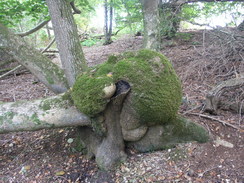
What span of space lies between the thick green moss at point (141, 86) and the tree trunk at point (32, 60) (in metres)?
1.13

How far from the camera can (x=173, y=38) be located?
8.20 m

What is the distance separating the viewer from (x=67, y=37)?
369cm

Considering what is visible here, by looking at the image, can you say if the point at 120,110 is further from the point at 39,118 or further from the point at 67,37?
the point at 67,37

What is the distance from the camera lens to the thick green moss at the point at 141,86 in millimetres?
2525

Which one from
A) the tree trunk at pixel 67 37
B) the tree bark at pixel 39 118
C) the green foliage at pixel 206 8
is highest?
the green foliage at pixel 206 8

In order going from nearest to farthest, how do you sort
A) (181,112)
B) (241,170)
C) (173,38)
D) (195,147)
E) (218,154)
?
1. (241,170)
2. (218,154)
3. (195,147)
4. (181,112)
5. (173,38)

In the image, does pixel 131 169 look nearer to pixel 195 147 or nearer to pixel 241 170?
pixel 195 147

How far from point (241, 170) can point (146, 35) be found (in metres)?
3.82

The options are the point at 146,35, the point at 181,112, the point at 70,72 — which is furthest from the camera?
the point at 146,35

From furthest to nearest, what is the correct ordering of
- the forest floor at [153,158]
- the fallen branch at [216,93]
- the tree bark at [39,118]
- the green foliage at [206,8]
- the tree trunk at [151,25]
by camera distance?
the green foliage at [206,8] < the tree trunk at [151,25] < the fallen branch at [216,93] < the tree bark at [39,118] < the forest floor at [153,158]

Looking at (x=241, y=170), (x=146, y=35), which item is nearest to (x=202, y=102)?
(x=241, y=170)

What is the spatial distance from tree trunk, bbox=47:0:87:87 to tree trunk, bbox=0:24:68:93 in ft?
0.68

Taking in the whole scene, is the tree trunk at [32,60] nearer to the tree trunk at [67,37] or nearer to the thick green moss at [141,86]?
the tree trunk at [67,37]

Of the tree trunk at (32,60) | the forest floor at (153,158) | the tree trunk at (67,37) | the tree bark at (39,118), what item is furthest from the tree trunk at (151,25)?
the tree bark at (39,118)
